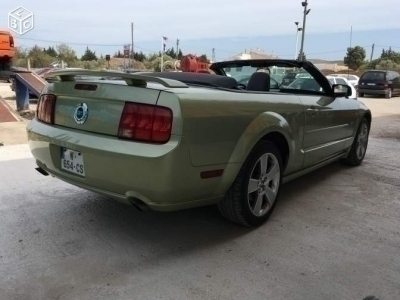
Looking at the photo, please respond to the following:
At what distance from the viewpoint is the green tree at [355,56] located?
58.5 meters

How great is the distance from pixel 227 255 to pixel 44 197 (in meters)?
2.01

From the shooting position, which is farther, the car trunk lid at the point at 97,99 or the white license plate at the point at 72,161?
the white license plate at the point at 72,161

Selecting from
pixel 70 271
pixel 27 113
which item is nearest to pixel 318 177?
pixel 70 271

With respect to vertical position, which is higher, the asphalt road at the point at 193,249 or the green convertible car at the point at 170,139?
the green convertible car at the point at 170,139

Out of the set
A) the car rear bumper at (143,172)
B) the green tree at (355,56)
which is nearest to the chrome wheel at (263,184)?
the car rear bumper at (143,172)

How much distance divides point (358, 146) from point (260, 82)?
2.27m

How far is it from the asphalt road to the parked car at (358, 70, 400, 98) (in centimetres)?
1830

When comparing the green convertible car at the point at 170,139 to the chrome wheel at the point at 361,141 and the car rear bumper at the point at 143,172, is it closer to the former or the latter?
the car rear bumper at the point at 143,172

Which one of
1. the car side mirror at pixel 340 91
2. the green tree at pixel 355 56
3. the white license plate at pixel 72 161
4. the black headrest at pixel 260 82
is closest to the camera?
the white license plate at pixel 72 161

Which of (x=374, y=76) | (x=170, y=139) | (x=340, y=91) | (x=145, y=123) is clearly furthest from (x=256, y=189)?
(x=374, y=76)

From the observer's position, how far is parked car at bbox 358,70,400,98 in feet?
67.4

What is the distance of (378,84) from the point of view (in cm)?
2059

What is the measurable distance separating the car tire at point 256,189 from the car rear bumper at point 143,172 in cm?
22

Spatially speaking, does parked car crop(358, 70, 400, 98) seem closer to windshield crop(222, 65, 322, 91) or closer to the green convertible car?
windshield crop(222, 65, 322, 91)
